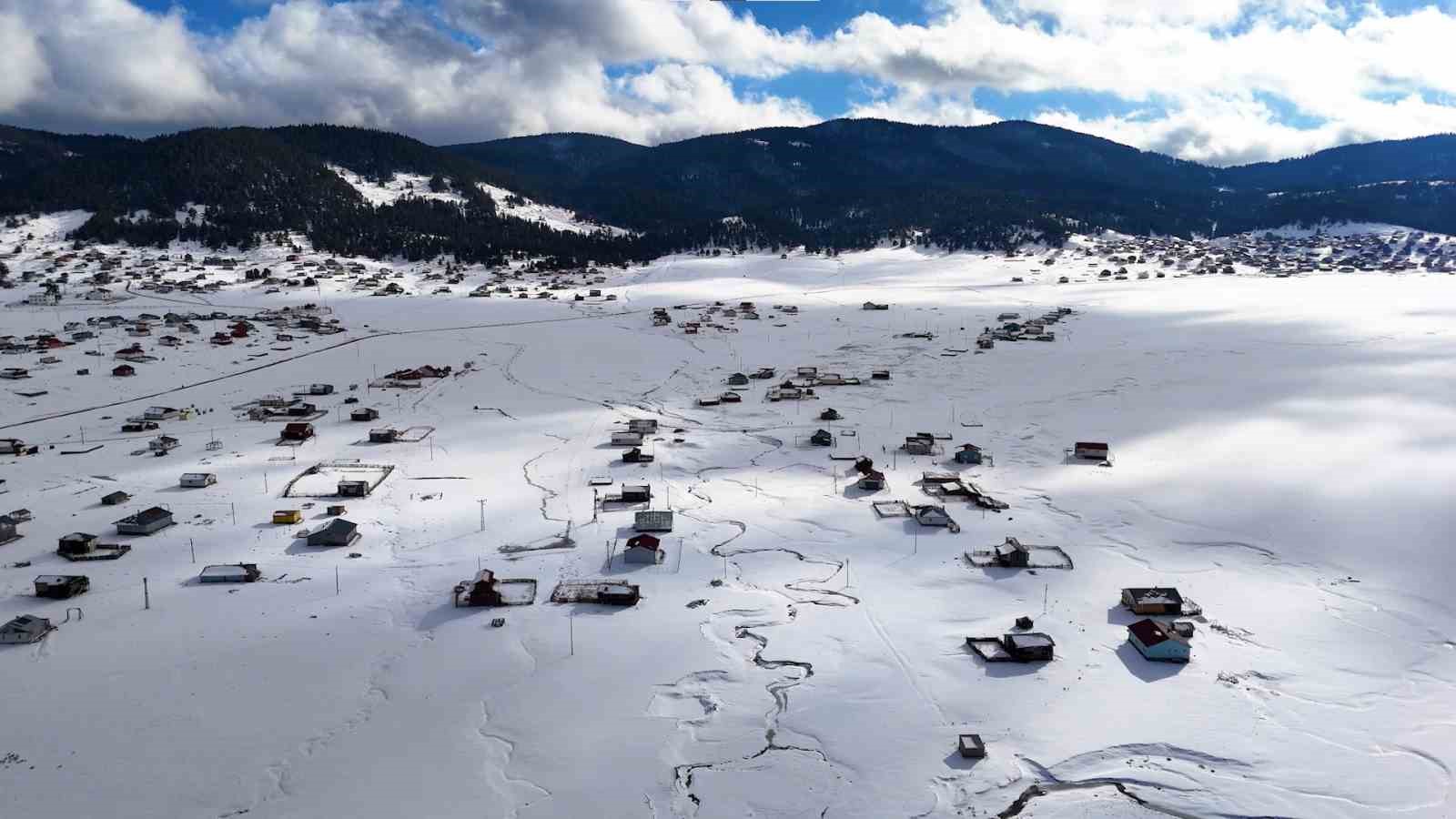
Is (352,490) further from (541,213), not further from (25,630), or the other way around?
(541,213)

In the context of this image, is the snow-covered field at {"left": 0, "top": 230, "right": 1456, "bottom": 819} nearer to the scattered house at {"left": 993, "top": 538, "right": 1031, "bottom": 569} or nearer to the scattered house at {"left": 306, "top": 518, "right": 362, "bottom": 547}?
the scattered house at {"left": 993, "top": 538, "right": 1031, "bottom": 569}

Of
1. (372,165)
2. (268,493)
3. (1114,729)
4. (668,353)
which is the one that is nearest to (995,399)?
→ (668,353)

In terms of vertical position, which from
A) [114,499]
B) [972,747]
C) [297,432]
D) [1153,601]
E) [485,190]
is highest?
[485,190]

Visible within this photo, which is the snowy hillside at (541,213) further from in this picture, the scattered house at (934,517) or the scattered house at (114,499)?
the scattered house at (934,517)

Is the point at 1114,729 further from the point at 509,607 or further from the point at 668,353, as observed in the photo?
the point at 668,353

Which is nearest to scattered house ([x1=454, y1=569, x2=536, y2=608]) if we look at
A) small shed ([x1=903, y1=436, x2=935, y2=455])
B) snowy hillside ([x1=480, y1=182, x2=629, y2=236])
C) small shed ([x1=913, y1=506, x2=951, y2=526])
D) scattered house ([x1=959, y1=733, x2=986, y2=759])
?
scattered house ([x1=959, y1=733, x2=986, y2=759])

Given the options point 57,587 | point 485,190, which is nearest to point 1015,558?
point 57,587
